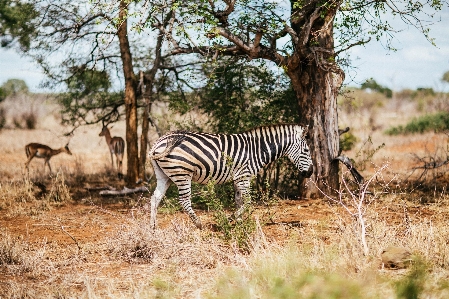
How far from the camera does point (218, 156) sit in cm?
825

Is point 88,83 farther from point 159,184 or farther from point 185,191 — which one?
point 185,191

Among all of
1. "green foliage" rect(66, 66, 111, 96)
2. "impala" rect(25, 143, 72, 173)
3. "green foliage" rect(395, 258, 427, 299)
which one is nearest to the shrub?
"impala" rect(25, 143, 72, 173)

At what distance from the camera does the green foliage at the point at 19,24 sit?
1173 cm

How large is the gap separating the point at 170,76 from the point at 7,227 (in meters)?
5.65

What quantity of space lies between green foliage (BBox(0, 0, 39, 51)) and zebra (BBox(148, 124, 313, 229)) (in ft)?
18.9

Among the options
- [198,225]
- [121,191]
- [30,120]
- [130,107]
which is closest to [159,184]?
[198,225]

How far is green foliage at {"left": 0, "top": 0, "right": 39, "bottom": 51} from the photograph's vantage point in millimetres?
11734

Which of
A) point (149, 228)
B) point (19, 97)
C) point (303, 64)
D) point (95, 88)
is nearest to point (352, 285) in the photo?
point (149, 228)

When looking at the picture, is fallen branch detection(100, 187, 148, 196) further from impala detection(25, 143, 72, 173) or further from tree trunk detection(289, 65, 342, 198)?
impala detection(25, 143, 72, 173)

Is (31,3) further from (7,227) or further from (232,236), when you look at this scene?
(232,236)

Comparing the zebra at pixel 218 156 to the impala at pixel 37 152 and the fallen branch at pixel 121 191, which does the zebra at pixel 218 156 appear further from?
the impala at pixel 37 152


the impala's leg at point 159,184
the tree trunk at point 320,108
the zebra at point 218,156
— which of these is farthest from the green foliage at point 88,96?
the zebra at point 218,156

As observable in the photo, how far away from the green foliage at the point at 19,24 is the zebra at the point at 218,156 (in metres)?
5.77

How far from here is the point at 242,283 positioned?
4.88m
